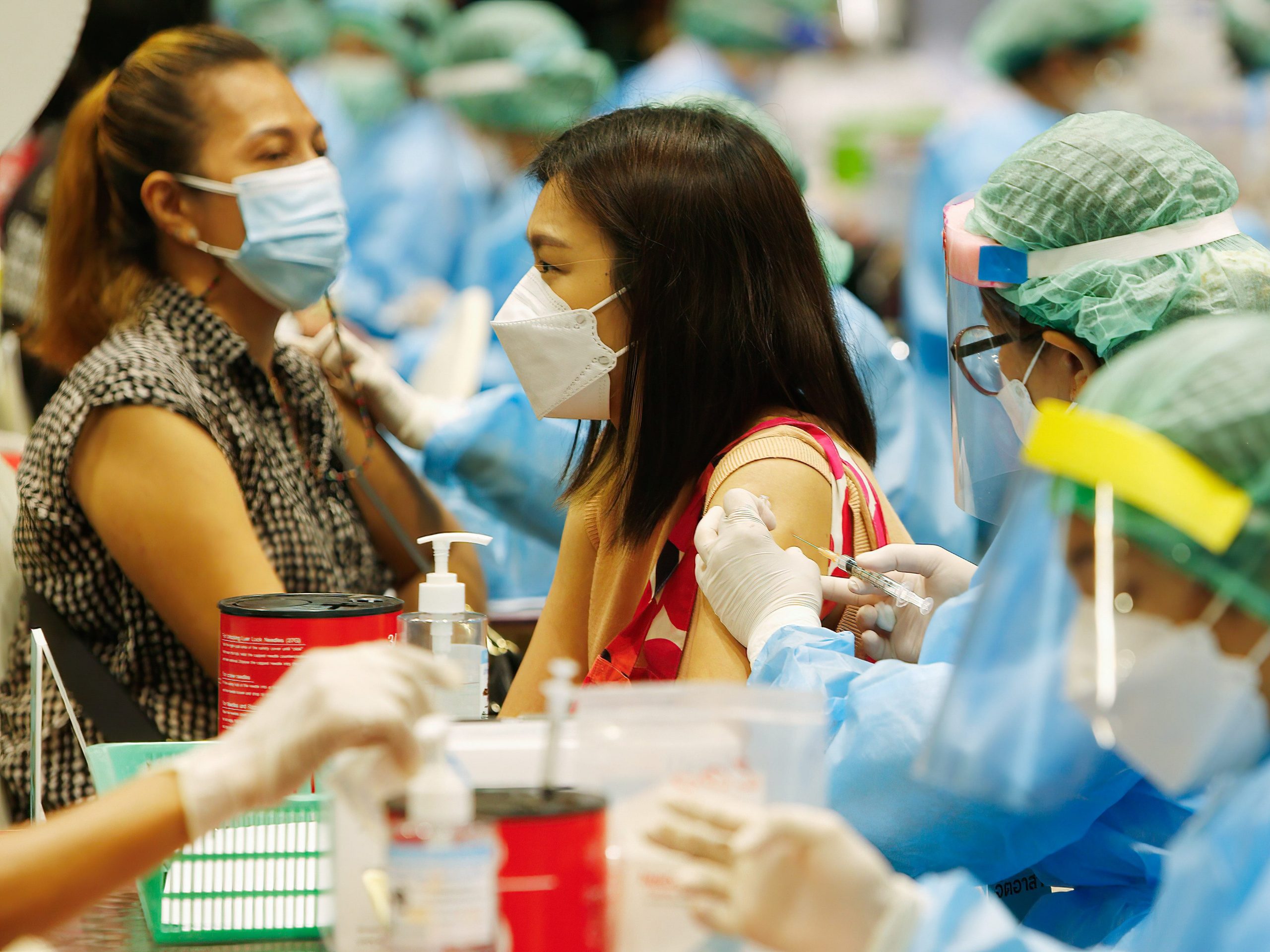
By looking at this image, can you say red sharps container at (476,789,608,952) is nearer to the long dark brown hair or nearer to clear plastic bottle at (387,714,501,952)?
clear plastic bottle at (387,714,501,952)

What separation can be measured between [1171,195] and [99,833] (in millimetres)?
1231

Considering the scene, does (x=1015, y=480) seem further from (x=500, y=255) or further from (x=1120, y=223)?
(x=500, y=255)

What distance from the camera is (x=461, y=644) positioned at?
1559 mm

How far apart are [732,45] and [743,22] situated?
13 cm

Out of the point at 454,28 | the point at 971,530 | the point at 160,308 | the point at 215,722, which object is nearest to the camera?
the point at 215,722

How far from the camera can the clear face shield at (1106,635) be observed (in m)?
0.85

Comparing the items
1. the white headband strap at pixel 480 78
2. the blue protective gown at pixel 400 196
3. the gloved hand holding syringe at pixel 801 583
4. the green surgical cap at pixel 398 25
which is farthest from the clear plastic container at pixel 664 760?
the green surgical cap at pixel 398 25

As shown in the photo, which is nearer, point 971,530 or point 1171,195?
point 1171,195

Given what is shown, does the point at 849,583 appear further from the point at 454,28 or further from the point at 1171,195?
the point at 454,28

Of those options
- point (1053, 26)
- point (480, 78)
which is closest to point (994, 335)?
point (1053, 26)

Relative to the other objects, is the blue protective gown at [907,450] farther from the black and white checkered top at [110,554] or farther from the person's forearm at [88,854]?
the person's forearm at [88,854]

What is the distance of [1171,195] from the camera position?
1.46 metres

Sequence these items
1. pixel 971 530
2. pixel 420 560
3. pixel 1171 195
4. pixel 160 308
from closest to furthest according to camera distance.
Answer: pixel 1171 195 → pixel 160 308 → pixel 420 560 → pixel 971 530

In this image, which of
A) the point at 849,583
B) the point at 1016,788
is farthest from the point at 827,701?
the point at 1016,788
